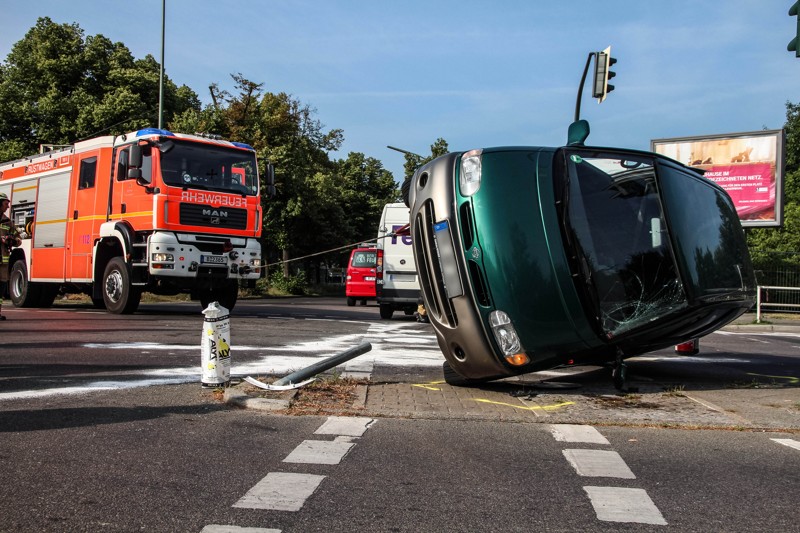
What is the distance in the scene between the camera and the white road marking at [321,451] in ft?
14.4

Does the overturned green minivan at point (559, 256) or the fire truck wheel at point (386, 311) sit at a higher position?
the overturned green minivan at point (559, 256)

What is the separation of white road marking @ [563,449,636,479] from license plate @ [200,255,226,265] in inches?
419

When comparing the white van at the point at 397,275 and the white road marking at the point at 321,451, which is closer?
the white road marking at the point at 321,451

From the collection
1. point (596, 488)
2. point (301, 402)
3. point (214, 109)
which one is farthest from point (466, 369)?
point (214, 109)

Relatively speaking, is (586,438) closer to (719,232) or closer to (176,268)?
(719,232)

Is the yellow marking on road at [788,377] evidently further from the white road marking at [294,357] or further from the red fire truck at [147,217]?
the red fire truck at [147,217]

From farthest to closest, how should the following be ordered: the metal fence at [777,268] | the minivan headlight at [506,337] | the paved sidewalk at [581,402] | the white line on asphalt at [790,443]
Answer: the metal fence at [777,268] → the minivan headlight at [506,337] → the paved sidewalk at [581,402] → the white line on asphalt at [790,443]

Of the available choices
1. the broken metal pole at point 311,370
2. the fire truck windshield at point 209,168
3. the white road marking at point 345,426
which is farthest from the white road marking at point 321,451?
the fire truck windshield at point 209,168

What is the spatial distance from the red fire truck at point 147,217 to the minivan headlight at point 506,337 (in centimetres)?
906

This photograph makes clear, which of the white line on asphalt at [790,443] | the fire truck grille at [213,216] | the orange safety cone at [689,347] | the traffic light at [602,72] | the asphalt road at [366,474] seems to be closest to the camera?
the asphalt road at [366,474]

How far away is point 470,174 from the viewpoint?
6.27m

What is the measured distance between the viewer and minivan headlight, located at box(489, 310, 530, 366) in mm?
6035

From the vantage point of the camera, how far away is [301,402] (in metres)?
6.07

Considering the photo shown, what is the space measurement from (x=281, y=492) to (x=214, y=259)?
36.6 feet
